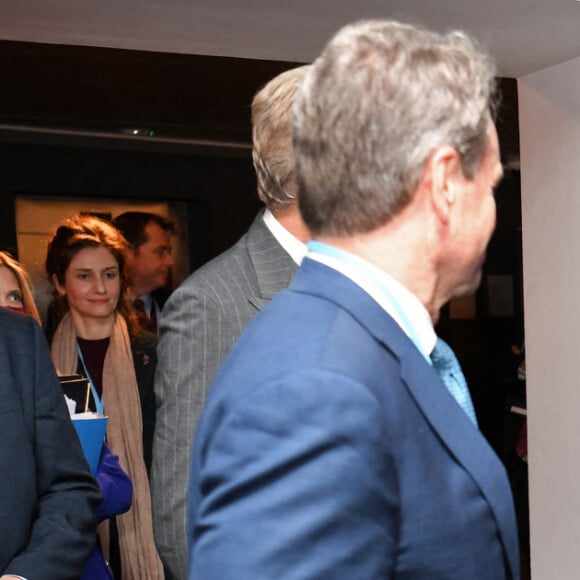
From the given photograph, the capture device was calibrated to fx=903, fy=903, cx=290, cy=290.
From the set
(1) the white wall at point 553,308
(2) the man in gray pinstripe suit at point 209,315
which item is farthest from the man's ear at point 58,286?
(2) the man in gray pinstripe suit at point 209,315

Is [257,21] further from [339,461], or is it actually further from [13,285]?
[339,461]

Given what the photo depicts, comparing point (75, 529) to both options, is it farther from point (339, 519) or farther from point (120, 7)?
point (120, 7)

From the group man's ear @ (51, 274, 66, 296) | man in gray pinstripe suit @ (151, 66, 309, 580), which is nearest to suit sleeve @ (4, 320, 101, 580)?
man in gray pinstripe suit @ (151, 66, 309, 580)

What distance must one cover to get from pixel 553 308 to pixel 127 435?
185cm

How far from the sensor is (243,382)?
0.86 meters

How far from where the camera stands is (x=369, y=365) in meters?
0.86

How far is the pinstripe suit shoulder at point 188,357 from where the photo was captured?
156 centimetres

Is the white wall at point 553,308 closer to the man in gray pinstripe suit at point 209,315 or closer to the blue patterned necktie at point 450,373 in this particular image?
the man in gray pinstripe suit at point 209,315

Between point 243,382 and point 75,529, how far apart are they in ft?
3.08

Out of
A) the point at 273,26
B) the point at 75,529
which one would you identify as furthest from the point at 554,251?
the point at 75,529

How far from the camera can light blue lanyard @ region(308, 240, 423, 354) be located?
934 mm

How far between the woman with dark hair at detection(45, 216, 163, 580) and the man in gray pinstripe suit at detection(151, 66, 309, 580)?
83.1 inches

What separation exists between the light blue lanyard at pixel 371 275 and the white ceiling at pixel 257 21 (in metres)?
1.70

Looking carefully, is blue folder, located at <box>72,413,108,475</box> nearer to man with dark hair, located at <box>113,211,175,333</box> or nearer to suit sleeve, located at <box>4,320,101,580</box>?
suit sleeve, located at <box>4,320,101,580</box>
